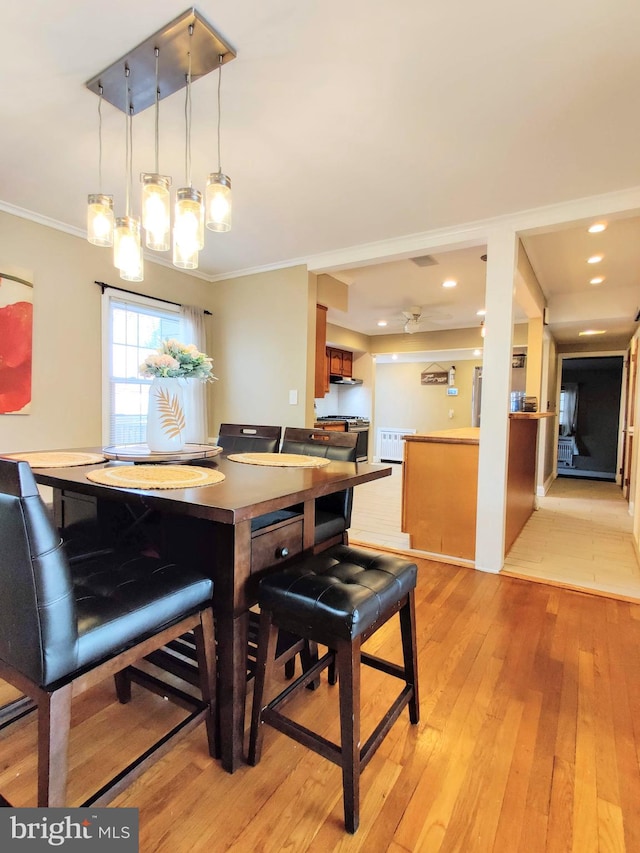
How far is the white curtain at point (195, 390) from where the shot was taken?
4000 millimetres

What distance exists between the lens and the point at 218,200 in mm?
1697

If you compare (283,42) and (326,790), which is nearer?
(326,790)

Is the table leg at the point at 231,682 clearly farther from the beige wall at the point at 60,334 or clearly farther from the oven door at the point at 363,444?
the oven door at the point at 363,444

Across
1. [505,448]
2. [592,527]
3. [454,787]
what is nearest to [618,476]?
[592,527]

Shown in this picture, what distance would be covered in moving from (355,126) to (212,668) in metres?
2.30

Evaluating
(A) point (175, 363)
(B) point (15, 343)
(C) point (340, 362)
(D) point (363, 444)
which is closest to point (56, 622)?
(A) point (175, 363)

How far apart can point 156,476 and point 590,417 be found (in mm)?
9072

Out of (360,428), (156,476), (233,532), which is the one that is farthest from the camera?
(360,428)

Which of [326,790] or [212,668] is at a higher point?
[212,668]

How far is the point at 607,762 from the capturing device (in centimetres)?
135

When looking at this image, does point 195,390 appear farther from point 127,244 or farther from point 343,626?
point 343,626

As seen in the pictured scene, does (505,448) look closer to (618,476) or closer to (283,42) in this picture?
(283,42)

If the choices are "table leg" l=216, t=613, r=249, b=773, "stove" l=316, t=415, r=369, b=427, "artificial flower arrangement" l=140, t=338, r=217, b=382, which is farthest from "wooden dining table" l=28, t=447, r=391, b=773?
"stove" l=316, t=415, r=369, b=427

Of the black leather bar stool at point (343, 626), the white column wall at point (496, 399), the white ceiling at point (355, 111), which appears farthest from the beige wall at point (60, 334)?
the white column wall at point (496, 399)
